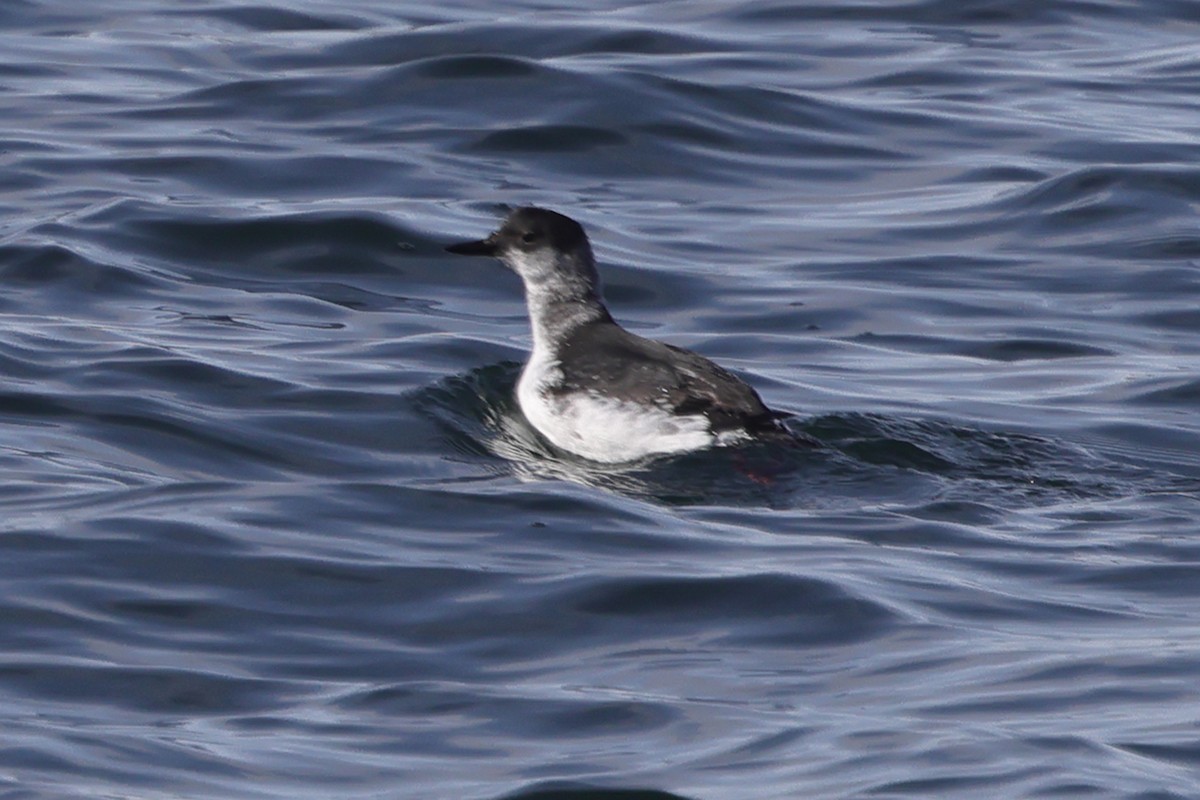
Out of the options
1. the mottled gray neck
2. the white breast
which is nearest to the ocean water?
the white breast

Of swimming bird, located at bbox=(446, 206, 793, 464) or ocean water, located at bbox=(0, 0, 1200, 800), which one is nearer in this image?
ocean water, located at bbox=(0, 0, 1200, 800)

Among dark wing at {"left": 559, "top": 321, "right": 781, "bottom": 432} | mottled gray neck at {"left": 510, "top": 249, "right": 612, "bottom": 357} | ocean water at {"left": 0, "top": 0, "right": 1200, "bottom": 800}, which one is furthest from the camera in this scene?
mottled gray neck at {"left": 510, "top": 249, "right": 612, "bottom": 357}

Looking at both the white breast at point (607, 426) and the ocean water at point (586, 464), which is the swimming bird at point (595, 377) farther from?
the ocean water at point (586, 464)

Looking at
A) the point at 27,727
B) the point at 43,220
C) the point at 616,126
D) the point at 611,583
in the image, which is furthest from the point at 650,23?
the point at 27,727

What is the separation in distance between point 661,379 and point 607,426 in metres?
0.30

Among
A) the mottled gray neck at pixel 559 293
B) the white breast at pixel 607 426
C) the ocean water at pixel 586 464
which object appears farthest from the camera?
the mottled gray neck at pixel 559 293

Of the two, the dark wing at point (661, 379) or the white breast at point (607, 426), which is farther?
the white breast at point (607, 426)

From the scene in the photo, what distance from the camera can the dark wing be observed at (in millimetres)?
9031

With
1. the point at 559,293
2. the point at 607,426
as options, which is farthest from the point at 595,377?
the point at 559,293

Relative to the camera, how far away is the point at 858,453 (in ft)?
30.6

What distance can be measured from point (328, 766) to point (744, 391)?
3649 mm

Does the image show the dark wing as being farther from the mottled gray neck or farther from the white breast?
the mottled gray neck

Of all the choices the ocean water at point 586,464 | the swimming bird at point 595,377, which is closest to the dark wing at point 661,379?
the swimming bird at point 595,377

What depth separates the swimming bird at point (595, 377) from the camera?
9.11m
